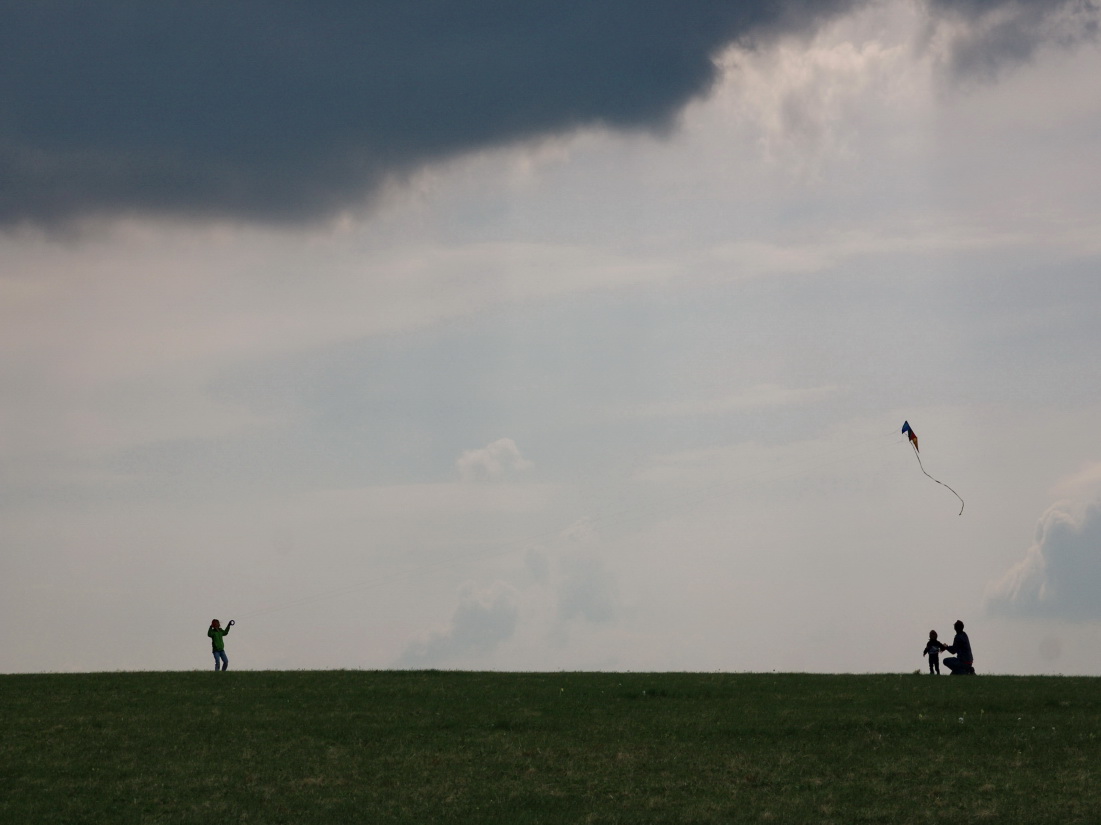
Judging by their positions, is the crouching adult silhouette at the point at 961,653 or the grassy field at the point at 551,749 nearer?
the grassy field at the point at 551,749

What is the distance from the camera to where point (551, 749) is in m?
34.8

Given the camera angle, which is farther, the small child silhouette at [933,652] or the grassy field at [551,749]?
the small child silhouette at [933,652]

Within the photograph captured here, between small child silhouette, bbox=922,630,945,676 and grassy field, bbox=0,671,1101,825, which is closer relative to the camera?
grassy field, bbox=0,671,1101,825

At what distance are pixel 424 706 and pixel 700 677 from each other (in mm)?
10210

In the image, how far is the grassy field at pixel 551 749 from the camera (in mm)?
30312

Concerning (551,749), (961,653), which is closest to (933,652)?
(961,653)

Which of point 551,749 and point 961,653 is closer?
point 551,749

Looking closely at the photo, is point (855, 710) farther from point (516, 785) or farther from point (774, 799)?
point (516, 785)

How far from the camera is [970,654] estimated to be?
44.2 m

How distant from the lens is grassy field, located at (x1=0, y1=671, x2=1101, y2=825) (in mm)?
30312

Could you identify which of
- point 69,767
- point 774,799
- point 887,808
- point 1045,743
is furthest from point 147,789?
point 1045,743

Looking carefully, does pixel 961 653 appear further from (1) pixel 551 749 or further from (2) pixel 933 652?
(1) pixel 551 749

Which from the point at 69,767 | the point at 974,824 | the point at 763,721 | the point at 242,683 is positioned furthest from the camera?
the point at 242,683

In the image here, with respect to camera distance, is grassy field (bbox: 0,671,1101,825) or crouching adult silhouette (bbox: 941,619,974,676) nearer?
grassy field (bbox: 0,671,1101,825)
